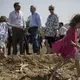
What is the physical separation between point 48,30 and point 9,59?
6.99 ft

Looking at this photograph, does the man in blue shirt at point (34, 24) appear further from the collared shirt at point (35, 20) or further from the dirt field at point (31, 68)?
the dirt field at point (31, 68)

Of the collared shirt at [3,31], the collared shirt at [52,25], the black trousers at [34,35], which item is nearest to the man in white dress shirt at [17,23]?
the black trousers at [34,35]

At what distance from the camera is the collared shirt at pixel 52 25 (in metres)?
11.0

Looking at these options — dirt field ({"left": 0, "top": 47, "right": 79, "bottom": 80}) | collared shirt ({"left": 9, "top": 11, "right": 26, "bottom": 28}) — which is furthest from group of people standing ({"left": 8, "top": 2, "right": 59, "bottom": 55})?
dirt field ({"left": 0, "top": 47, "right": 79, "bottom": 80})

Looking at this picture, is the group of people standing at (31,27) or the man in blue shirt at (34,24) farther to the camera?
the man in blue shirt at (34,24)

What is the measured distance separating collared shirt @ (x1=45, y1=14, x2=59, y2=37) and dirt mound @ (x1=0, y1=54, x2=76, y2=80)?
3.25 ft

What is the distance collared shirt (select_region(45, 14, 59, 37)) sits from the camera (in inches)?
434

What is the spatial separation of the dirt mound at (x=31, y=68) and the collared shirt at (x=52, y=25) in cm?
99

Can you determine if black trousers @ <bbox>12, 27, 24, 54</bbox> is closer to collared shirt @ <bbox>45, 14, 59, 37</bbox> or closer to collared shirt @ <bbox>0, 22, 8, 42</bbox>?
collared shirt @ <bbox>45, 14, 59, 37</bbox>

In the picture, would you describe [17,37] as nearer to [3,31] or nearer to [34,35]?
[34,35]

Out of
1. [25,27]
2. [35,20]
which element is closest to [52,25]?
[35,20]

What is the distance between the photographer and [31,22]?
11.3 metres

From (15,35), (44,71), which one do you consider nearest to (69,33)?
(44,71)

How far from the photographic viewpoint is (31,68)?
9.26m
